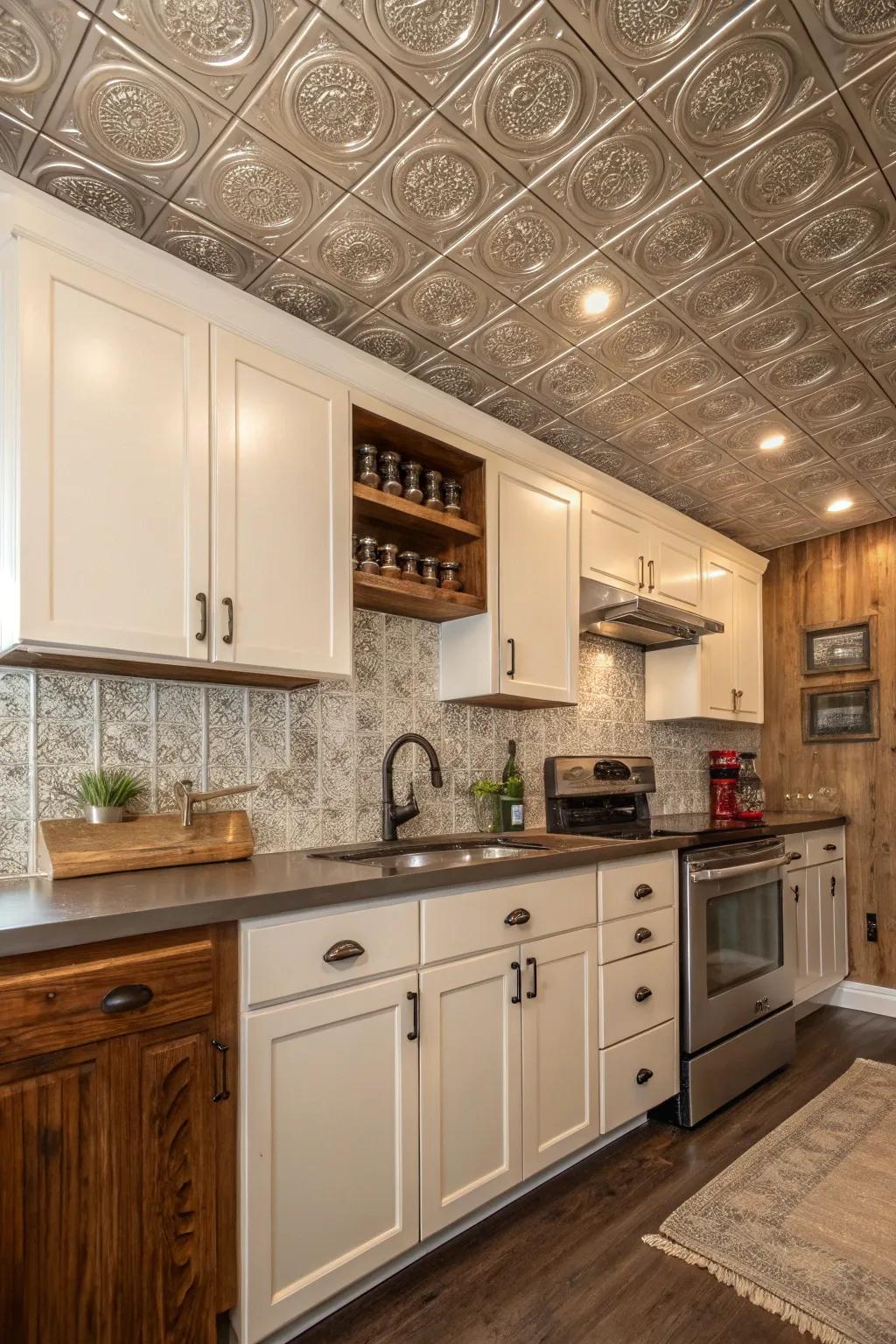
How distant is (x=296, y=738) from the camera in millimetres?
2330

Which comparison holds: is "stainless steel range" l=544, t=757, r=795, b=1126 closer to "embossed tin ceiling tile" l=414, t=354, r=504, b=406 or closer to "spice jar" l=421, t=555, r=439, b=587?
"spice jar" l=421, t=555, r=439, b=587

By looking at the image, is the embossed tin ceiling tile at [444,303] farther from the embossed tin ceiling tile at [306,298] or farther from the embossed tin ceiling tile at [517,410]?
the embossed tin ceiling tile at [517,410]

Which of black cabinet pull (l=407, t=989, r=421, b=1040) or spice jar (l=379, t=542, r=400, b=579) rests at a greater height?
spice jar (l=379, t=542, r=400, b=579)

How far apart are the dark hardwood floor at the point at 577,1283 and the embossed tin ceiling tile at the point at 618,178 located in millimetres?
2446

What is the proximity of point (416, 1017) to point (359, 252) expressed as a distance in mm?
1819

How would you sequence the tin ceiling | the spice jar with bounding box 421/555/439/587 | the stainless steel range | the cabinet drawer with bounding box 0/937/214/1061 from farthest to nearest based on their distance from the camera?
the stainless steel range
the spice jar with bounding box 421/555/439/587
the tin ceiling
the cabinet drawer with bounding box 0/937/214/1061

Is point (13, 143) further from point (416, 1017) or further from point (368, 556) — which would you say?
point (416, 1017)

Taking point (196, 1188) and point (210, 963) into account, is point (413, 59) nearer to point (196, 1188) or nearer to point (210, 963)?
point (210, 963)

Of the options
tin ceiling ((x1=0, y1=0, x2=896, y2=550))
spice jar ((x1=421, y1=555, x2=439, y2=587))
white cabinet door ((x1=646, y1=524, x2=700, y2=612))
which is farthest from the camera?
white cabinet door ((x1=646, y1=524, x2=700, y2=612))

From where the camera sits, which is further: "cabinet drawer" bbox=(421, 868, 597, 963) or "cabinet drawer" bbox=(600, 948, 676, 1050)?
"cabinet drawer" bbox=(600, 948, 676, 1050)

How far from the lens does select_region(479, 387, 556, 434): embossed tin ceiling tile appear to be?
2.58 metres

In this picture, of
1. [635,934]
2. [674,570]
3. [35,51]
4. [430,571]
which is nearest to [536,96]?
[35,51]

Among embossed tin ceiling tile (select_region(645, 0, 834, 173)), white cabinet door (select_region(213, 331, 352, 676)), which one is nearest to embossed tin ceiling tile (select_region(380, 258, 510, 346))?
white cabinet door (select_region(213, 331, 352, 676))

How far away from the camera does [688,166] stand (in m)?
1.63
